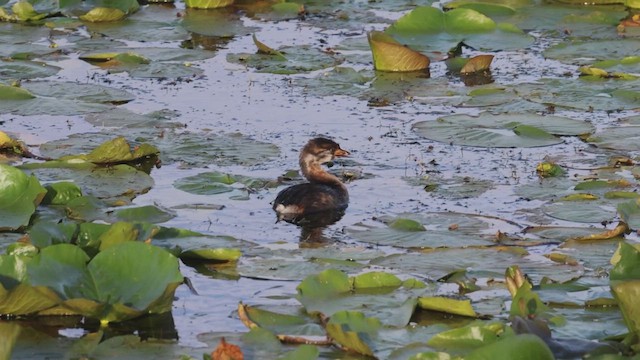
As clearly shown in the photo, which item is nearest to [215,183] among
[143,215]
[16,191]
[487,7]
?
[143,215]

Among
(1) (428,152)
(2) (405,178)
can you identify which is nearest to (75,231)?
(2) (405,178)

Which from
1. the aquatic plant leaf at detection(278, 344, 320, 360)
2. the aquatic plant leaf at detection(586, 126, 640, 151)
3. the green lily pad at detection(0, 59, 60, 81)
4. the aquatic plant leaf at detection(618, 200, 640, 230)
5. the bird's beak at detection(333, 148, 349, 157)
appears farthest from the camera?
the green lily pad at detection(0, 59, 60, 81)

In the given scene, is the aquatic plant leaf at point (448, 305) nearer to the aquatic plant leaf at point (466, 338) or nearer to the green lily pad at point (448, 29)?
the aquatic plant leaf at point (466, 338)

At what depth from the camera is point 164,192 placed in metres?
9.19

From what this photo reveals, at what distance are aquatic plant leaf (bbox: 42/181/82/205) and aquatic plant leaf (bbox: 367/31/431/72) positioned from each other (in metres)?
4.39

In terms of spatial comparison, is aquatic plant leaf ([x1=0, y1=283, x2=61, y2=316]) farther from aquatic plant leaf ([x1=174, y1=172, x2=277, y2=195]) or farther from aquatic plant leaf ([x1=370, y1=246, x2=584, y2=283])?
aquatic plant leaf ([x1=174, y1=172, x2=277, y2=195])

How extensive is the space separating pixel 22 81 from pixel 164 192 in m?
3.26

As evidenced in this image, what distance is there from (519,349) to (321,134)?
18.2 ft

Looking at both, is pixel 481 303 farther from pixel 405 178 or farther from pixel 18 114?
pixel 18 114

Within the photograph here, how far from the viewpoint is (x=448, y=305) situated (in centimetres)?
663

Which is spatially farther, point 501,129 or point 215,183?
point 501,129

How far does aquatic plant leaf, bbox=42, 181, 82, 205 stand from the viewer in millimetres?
8562

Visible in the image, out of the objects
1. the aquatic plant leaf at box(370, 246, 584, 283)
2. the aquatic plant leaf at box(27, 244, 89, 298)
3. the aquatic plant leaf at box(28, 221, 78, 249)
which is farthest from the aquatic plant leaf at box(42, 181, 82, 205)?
the aquatic plant leaf at box(370, 246, 584, 283)

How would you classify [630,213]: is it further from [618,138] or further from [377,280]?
[618,138]
